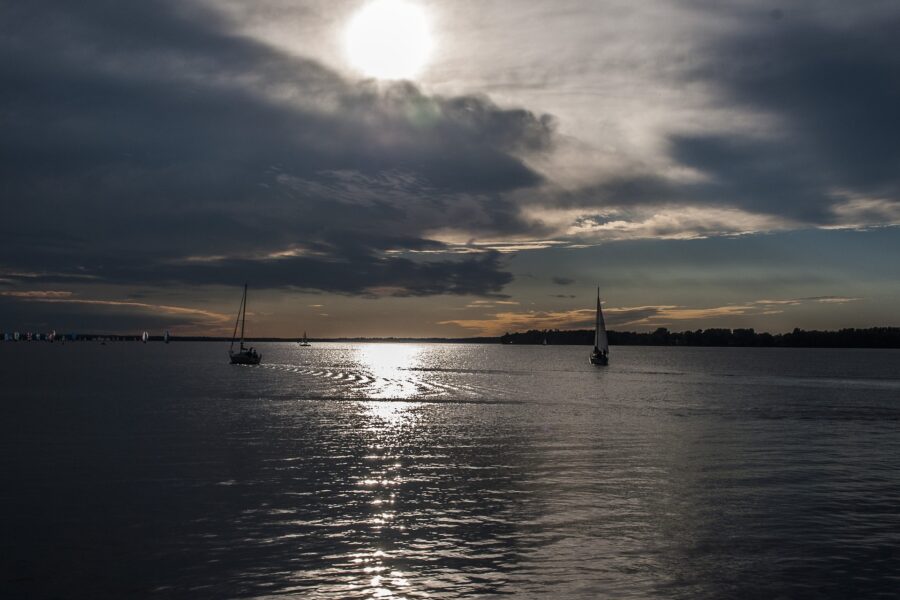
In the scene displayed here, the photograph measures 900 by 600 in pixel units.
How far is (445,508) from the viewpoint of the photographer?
26.1 metres

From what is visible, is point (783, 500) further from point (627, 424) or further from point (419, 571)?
point (627, 424)

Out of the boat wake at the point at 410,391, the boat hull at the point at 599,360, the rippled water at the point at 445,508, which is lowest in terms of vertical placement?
the boat wake at the point at 410,391

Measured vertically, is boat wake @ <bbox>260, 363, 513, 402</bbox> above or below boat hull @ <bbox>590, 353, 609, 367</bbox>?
below

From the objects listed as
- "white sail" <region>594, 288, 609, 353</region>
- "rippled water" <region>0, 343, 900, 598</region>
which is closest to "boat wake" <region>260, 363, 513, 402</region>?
"rippled water" <region>0, 343, 900, 598</region>

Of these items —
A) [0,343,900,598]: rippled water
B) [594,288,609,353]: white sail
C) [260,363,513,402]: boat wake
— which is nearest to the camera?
[0,343,900,598]: rippled water

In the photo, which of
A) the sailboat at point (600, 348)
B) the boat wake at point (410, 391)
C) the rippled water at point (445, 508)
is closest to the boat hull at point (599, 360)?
the sailboat at point (600, 348)

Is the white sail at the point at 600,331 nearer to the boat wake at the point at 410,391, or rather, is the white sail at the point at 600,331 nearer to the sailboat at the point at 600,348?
the sailboat at the point at 600,348

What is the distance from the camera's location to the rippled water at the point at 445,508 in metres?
18.4

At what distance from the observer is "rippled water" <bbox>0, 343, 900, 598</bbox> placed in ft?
60.3

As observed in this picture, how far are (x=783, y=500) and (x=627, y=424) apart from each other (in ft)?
90.3

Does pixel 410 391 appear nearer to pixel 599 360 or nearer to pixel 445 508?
pixel 445 508

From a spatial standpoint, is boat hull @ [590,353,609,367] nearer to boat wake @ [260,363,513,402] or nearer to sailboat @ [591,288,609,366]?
sailboat @ [591,288,609,366]

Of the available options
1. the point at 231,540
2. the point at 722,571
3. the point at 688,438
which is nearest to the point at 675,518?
the point at 722,571

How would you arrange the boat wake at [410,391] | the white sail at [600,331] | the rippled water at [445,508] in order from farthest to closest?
the white sail at [600,331] < the boat wake at [410,391] < the rippled water at [445,508]
